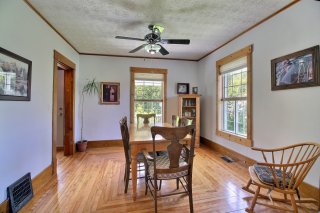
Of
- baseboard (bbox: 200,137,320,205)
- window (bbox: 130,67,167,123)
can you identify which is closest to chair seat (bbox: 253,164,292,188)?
baseboard (bbox: 200,137,320,205)

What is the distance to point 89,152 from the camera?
4.23 meters

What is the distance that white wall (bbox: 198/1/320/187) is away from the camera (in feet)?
6.94

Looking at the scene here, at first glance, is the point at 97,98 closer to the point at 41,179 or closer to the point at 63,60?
the point at 63,60

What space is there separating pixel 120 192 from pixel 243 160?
240 centimetres

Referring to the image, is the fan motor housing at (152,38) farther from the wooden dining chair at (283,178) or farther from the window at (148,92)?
the wooden dining chair at (283,178)

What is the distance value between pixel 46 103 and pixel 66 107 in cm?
135

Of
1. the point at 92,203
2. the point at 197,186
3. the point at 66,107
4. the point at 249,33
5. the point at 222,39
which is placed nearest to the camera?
the point at 92,203

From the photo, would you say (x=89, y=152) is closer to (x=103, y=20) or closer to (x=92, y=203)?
(x=92, y=203)

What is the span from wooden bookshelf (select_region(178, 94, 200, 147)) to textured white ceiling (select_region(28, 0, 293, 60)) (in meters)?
1.55

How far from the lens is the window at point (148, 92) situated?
193 inches

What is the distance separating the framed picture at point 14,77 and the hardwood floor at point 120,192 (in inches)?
51.9

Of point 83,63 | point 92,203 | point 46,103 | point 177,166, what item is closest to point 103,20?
point 46,103

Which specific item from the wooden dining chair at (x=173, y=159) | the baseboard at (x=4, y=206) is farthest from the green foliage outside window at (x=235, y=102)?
the baseboard at (x=4, y=206)

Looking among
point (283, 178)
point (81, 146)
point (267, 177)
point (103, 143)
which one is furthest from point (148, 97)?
point (283, 178)
